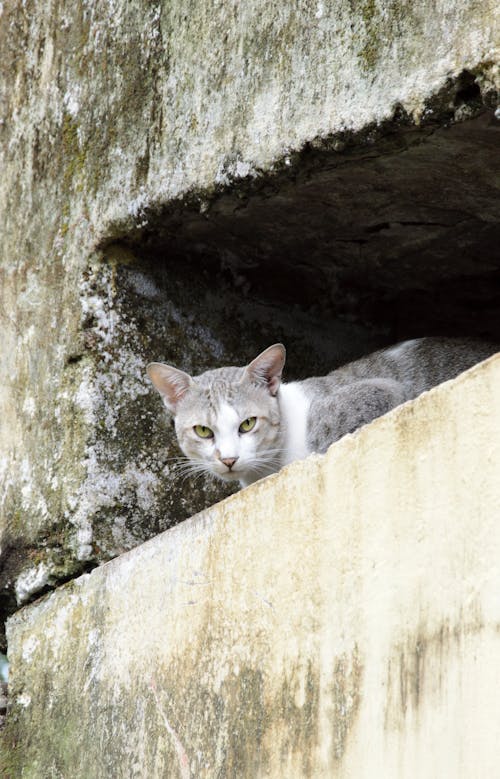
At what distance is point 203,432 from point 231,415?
121 mm

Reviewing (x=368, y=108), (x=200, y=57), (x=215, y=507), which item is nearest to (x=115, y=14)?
(x=200, y=57)

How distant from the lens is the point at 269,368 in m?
3.83

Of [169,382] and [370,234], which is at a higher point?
[370,234]

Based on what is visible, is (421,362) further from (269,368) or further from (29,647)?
Result: (29,647)

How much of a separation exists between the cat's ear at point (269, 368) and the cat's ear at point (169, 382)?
0.75 ft

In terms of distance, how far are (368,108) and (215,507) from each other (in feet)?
3.68

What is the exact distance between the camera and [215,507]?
279 centimetres

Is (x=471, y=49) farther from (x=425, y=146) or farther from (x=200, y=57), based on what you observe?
(x=200, y=57)

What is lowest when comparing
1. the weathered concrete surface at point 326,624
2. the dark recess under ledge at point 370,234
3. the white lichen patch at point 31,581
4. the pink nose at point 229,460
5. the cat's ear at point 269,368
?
the weathered concrete surface at point 326,624

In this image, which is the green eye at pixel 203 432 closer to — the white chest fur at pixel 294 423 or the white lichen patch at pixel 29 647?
the white chest fur at pixel 294 423

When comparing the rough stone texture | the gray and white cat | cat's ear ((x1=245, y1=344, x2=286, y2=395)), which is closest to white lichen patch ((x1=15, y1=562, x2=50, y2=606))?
the rough stone texture

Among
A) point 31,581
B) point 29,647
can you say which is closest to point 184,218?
point 31,581

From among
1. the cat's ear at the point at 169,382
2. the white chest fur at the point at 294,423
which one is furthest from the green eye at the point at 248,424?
the cat's ear at the point at 169,382

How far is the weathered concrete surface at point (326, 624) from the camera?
1882 millimetres
